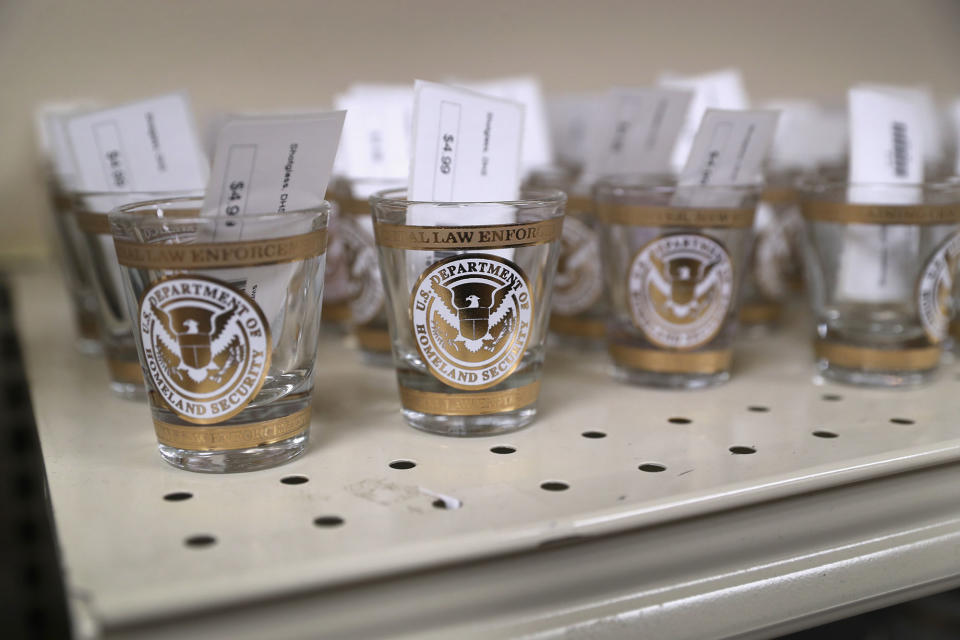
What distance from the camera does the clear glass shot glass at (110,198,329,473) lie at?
1.95 ft

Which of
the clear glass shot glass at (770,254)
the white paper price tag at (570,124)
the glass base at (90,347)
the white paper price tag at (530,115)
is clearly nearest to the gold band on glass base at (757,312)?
the clear glass shot glass at (770,254)

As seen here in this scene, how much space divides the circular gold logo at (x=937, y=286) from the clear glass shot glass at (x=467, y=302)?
1.14ft

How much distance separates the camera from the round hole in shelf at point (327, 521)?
55 cm

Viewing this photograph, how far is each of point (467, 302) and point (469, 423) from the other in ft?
0.33

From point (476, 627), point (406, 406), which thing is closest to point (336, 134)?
point (406, 406)

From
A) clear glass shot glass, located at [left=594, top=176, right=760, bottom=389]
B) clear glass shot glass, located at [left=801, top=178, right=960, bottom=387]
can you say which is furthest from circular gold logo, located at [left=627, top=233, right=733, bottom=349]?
clear glass shot glass, located at [left=801, top=178, right=960, bottom=387]

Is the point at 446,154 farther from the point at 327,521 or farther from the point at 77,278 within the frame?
the point at 77,278

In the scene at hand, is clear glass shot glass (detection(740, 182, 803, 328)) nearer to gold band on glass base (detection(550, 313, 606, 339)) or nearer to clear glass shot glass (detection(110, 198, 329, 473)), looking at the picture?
gold band on glass base (detection(550, 313, 606, 339))

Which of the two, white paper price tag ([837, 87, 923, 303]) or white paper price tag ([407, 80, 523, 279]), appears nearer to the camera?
white paper price tag ([407, 80, 523, 279])

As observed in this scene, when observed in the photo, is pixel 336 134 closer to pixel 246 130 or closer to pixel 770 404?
pixel 246 130

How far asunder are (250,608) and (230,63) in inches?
50.3

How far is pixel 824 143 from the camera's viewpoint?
1.36 meters

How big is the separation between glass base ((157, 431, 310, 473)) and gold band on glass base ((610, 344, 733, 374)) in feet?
1.12

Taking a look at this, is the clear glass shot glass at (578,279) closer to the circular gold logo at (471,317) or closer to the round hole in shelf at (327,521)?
the circular gold logo at (471,317)
